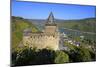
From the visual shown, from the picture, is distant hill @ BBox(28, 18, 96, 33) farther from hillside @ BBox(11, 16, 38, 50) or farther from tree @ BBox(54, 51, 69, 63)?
tree @ BBox(54, 51, 69, 63)

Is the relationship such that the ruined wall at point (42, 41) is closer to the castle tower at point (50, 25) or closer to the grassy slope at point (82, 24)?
the castle tower at point (50, 25)

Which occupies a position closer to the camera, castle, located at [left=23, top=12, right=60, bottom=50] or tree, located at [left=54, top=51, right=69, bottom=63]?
castle, located at [left=23, top=12, right=60, bottom=50]

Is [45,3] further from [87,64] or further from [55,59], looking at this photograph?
[87,64]

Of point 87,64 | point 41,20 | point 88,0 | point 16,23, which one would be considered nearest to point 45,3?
point 41,20

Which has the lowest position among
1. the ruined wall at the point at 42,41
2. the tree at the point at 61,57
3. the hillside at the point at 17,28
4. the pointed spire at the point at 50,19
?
the tree at the point at 61,57

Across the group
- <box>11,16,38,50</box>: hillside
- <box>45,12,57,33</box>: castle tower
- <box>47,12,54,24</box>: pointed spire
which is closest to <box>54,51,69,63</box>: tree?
<box>45,12,57,33</box>: castle tower


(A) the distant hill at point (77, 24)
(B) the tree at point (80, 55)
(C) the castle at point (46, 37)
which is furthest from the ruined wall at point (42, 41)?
(B) the tree at point (80, 55)

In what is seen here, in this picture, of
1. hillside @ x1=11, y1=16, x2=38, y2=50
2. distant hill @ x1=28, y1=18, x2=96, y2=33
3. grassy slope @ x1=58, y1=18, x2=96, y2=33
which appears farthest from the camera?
grassy slope @ x1=58, y1=18, x2=96, y2=33

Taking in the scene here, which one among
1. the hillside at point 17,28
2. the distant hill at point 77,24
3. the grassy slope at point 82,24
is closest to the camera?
the hillside at point 17,28
